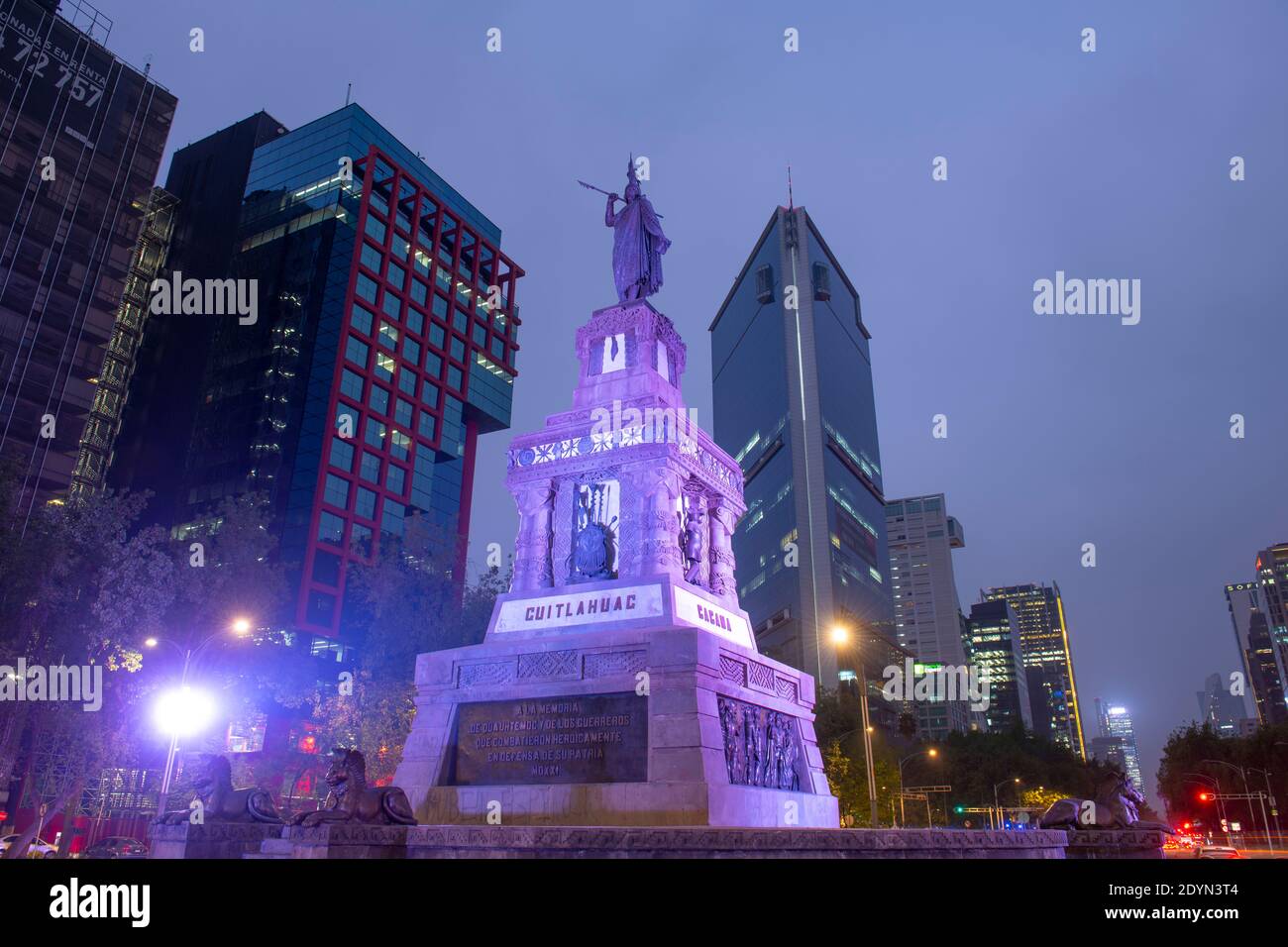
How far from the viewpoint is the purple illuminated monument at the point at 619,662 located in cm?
1500

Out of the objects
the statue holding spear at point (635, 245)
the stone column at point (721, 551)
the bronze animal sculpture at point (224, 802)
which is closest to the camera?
the bronze animal sculpture at point (224, 802)

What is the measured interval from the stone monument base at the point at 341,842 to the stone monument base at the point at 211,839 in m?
1.90

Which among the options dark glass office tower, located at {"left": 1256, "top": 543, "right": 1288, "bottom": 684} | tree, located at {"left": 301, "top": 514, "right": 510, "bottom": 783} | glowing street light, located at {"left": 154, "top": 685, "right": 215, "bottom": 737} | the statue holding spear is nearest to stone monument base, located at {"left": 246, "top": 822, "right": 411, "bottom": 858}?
the statue holding spear

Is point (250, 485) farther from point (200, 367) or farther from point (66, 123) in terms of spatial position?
point (66, 123)

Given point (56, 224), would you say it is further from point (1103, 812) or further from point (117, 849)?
point (1103, 812)

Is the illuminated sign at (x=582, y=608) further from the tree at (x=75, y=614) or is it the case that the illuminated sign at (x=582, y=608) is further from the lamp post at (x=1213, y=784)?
the lamp post at (x=1213, y=784)

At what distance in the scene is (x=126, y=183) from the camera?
64688 millimetres

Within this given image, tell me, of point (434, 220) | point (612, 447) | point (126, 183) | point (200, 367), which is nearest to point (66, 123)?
point (126, 183)

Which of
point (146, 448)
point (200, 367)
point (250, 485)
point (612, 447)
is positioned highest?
point (200, 367)

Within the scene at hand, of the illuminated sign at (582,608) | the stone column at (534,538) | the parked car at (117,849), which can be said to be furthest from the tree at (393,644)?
the illuminated sign at (582,608)

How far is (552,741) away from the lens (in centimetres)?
1592

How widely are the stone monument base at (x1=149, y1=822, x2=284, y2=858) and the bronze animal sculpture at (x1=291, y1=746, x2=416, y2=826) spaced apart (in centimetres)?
200

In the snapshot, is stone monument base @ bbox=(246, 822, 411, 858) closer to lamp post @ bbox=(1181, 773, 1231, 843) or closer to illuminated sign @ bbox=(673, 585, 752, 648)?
illuminated sign @ bbox=(673, 585, 752, 648)
